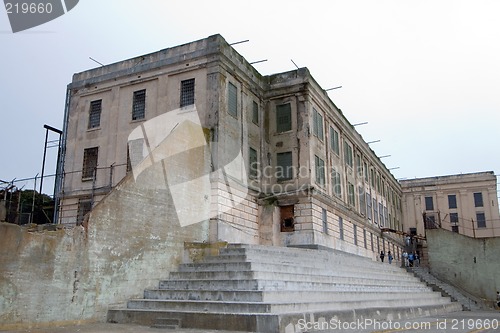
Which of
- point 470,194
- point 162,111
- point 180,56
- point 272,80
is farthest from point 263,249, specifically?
point 470,194

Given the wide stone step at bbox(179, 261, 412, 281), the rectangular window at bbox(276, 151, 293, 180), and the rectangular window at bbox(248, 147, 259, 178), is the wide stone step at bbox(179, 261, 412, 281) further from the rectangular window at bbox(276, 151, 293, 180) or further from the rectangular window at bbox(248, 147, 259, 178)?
the rectangular window at bbox(276, 151, 293, 180)

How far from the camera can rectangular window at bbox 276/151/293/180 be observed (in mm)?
26891

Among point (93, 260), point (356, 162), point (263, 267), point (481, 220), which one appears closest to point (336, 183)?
point (356, 162)

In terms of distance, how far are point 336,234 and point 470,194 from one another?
32276mm

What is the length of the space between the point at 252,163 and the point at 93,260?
14180 mm

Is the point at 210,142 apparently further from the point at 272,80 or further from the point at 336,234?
the point at 336,234

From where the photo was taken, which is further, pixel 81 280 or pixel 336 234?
pixel 336 234

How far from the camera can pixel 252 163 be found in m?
25.6

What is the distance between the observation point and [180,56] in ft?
79.8

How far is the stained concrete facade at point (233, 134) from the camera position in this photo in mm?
23047

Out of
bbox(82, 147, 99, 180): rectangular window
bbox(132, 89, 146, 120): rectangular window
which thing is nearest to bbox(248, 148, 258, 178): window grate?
bbox(132, 89, 146, 120): rectangular window

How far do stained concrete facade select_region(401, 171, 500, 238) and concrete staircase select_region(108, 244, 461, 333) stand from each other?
38973mm

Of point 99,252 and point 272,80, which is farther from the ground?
point 272,80

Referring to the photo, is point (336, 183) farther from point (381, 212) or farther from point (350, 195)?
point (381, 212)
